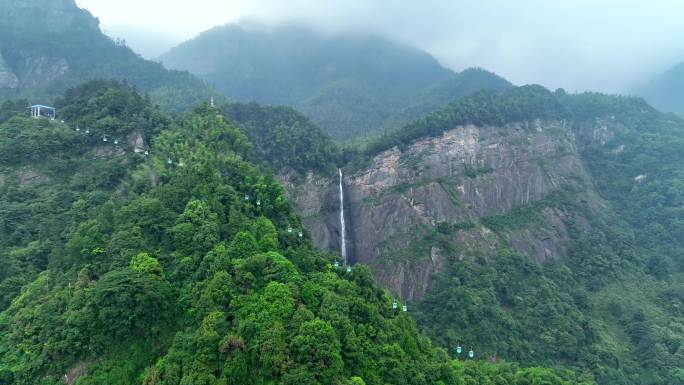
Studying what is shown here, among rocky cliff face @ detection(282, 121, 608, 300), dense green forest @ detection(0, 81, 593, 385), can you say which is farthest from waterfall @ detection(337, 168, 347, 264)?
dense green forest @ detection(0, 81, 593, 385)

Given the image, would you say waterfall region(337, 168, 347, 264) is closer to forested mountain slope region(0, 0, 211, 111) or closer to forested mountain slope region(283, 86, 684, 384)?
forested mountain slope region(283, 86, 684, 384)

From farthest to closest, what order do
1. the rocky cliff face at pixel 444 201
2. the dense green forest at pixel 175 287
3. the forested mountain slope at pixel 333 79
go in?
the forested mountain slope at pixel 333 79 → the rocky cliff face at pixel 444 201 → the dense green forest at pixel 175 287

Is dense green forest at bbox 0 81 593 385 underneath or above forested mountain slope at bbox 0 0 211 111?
underneath

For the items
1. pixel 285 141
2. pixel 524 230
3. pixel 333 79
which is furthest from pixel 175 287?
pixel 333 79

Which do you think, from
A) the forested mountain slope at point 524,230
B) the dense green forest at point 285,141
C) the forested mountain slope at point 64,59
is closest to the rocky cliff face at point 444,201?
the forested mountain slope at point 524,230

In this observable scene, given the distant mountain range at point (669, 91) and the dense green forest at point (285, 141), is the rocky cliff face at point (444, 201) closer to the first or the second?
the dense green forest at point (285, 141)

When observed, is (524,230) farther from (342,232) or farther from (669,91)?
(669,91)
